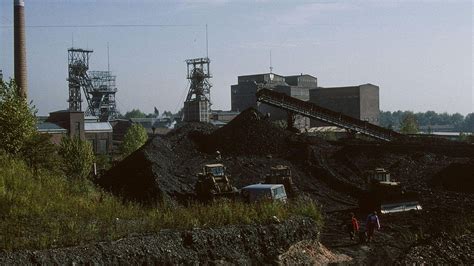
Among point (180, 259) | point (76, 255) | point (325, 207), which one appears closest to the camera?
point (76, 255)

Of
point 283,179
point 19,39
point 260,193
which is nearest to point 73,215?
point 260,193

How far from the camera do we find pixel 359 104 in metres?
81.9

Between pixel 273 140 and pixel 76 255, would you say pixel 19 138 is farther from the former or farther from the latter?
pixel 273 140

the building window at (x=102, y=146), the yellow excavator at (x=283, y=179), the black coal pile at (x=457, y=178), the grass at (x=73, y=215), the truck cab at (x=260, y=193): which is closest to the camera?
the grass at (x=73, y=215)

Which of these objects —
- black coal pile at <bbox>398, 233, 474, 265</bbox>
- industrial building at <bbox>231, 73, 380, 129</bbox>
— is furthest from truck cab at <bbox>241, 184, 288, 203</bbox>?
industrial building at <bbox>231, 73, 380, 129</bbox>

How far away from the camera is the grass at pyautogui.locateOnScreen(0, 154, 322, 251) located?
1203cm

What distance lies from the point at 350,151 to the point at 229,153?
7.97 m

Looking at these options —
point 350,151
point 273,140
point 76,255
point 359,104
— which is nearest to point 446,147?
point 350,151

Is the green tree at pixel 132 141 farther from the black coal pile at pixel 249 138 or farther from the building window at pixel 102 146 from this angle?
the black coal pile at pixel 249 138

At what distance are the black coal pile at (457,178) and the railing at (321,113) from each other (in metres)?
10.2

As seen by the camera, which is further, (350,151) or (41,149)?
(350,151)

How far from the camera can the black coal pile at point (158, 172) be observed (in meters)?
26.3

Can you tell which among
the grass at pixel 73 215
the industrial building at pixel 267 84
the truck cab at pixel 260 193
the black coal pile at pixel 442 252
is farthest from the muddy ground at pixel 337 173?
the industrial building at pixel 267 84

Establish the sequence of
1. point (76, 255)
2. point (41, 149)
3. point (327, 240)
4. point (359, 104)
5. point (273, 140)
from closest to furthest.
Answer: point (76, 255) → point (327, 240) → point (41, 149) → point (273, 140) → point (359, 104)
